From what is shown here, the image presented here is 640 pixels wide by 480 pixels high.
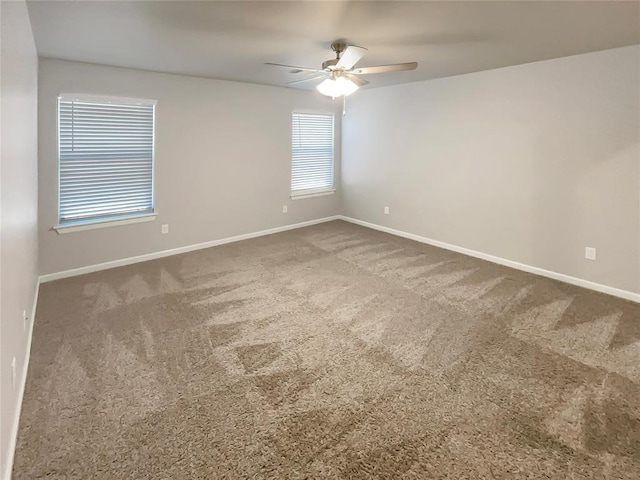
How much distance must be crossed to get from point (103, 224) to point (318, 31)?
10.4ft

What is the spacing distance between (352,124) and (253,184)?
208cm

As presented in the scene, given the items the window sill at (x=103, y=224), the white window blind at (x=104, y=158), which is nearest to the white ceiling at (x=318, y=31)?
the white window blind at (x=104, y=158)

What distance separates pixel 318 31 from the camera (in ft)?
9.53

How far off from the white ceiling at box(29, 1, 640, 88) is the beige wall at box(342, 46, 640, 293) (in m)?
0.41

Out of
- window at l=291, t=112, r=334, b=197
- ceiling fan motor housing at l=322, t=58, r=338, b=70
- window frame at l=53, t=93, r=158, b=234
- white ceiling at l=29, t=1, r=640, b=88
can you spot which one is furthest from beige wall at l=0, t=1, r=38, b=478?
window at l=291, t=112, r=334, b=197

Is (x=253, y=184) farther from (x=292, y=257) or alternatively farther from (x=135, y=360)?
(x=135, y=360)

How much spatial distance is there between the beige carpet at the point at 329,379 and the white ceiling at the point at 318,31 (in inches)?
88.6

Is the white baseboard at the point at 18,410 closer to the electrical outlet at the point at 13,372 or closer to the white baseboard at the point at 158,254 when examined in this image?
the electrical outlet at the point at 13,372

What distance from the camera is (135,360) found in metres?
2.59

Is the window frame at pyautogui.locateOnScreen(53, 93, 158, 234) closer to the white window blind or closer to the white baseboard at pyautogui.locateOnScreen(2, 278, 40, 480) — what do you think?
the white window blind

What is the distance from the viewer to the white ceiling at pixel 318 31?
2434mm

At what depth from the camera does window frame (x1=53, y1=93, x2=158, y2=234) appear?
12.8 feet

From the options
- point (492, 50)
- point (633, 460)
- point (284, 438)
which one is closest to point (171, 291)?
point (284, 438)

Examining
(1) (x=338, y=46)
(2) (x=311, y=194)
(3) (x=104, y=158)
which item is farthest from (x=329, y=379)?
(2) (x=311, y=194)
